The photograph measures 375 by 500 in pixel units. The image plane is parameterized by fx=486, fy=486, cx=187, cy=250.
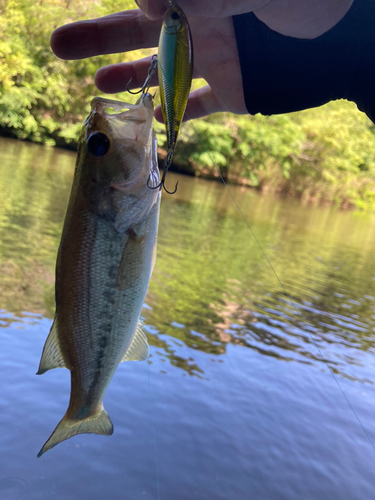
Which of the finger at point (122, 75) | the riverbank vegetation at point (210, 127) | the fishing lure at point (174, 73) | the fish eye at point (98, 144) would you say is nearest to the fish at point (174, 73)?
the fishing lure at point (174, 73)

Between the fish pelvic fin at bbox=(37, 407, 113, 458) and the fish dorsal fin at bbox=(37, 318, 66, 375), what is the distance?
20 cm

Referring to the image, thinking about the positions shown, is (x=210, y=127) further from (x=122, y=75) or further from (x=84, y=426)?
(x=84, y=426)

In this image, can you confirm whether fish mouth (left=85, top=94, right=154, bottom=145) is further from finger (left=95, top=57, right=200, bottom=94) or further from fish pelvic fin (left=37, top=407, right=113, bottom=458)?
fish pelvic fin (left=37, top=407, right=113, bottom=458)

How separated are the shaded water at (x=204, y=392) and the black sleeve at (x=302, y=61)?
115 inches

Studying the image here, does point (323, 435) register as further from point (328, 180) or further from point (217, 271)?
point (328, 180)

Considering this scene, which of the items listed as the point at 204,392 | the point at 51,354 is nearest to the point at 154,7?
the point at 51,354

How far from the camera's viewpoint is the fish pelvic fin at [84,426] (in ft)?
5.36

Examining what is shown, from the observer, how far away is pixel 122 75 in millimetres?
1864

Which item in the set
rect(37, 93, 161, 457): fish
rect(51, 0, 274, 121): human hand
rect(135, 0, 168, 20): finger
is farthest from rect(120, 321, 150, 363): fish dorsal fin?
rect(135, 0, 168, 20): finger

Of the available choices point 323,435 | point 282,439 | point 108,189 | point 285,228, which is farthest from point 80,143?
point 285,228

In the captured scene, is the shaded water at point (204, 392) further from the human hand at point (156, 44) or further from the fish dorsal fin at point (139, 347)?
the human hand at point (156, 44)

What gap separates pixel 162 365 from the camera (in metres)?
5.38

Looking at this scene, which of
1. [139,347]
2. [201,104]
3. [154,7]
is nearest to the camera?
[154,7]

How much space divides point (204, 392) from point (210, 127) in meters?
32.0
